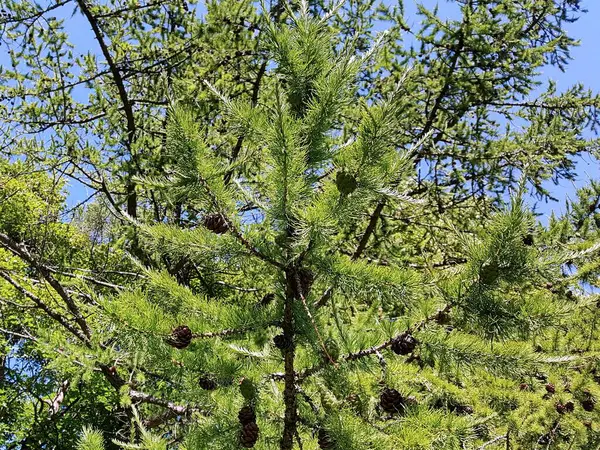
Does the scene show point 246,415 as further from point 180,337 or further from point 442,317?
point 442,317

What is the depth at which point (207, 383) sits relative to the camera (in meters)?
2.54

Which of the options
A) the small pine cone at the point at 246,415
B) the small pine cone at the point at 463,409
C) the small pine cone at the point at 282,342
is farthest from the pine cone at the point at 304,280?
the small pine cone at the point at 463,409

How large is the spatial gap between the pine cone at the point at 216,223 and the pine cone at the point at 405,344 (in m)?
0.81

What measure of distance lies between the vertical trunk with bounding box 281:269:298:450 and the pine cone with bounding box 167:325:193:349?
15.8 inches

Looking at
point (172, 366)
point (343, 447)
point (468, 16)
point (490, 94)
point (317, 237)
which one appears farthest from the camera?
point (490, 94)

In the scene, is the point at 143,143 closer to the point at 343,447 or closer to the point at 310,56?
the point at 310,56

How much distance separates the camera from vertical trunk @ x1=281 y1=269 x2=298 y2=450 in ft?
7.64

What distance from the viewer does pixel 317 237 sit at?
79.3 inches

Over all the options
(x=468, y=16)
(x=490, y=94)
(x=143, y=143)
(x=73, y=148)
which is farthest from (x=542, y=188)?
(x=73, y=148)

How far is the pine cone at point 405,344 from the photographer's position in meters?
2.12

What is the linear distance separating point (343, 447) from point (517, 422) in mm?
2431

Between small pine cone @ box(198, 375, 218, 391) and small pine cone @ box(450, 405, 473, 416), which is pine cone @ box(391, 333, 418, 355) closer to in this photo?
small pine cone @ box(198, 375, 218, 391)

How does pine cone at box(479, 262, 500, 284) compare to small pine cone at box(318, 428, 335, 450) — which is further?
small pine cone at box(318, 428, 335, 450)

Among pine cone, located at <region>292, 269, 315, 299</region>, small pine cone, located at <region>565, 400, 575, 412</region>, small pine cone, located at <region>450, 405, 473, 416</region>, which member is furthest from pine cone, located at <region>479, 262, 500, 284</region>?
small pine cone, located at <region>565, 400, 575, 412</region>
